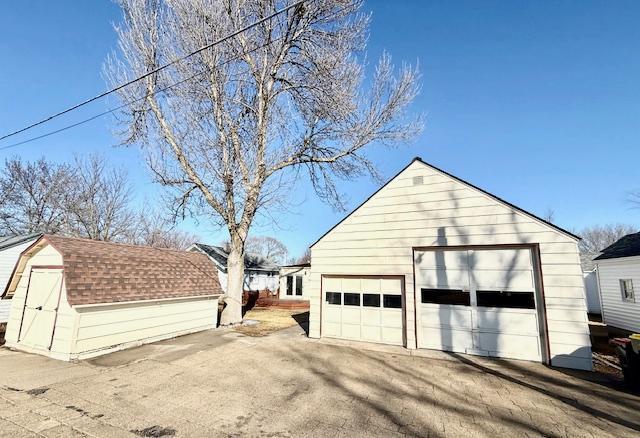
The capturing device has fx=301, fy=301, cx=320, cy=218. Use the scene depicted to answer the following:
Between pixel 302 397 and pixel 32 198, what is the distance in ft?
112

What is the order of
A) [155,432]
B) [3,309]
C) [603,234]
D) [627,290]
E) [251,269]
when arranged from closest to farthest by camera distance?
[155,432]
[627,290]
[3,309]
[251,269]
[603,234]

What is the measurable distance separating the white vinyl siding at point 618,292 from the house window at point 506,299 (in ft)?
31.0

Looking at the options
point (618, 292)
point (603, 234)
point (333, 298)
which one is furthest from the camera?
point (603, 234)

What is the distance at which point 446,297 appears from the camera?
880 centimetres

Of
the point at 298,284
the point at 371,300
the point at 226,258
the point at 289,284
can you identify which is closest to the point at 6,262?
the point at 226,258

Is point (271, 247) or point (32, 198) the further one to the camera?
point (271, 247)

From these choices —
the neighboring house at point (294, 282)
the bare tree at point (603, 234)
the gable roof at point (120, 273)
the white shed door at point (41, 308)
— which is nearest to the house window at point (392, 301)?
the gable roof at point (120, 273)

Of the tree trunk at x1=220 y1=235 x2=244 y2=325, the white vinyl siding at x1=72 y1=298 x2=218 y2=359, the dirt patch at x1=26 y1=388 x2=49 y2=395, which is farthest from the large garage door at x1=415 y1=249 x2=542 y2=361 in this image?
the dirt patch at x1=26 y1=388 x2=49 y2=395

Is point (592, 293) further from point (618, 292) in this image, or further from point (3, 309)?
point (3, 309)

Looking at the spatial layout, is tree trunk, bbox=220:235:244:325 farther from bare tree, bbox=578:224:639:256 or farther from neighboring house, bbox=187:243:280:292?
bare tree, bbox=578:224:639:256

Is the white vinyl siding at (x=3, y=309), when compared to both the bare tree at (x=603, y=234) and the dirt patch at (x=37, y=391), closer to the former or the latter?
the dirt patch at (x=37, y=391)

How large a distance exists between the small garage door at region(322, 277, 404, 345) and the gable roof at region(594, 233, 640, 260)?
1182 cm

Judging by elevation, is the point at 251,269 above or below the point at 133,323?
above

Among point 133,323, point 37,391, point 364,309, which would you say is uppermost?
point 364,309
